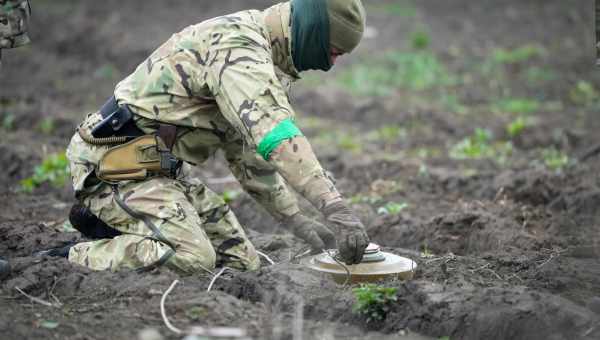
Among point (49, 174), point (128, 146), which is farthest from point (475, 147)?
point (128, 146)

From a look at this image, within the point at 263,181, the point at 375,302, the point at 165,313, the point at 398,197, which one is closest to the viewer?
the point at 165,313

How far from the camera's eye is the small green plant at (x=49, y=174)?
8.06 meters

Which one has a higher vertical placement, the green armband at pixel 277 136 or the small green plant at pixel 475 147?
the green armband at pixel 277 136

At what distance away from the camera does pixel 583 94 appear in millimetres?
11734

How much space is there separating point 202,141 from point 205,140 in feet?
0.07

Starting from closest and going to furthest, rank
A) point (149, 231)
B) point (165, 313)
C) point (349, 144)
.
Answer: point (165, 313), point (149, 231), point (349, 144)

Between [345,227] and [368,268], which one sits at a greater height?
[345,227]

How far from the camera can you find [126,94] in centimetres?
510

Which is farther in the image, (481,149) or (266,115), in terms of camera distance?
(481,149)

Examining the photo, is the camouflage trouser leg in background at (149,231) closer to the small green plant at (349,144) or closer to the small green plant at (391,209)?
the small green plant at (391,209)

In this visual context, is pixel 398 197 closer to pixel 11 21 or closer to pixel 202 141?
pixel 202 141

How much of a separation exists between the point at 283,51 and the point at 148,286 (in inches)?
60.9

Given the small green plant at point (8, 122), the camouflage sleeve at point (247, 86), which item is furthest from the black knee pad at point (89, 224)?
the small green plant at point (8, 122)

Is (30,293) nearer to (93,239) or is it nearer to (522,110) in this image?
(93,239)
